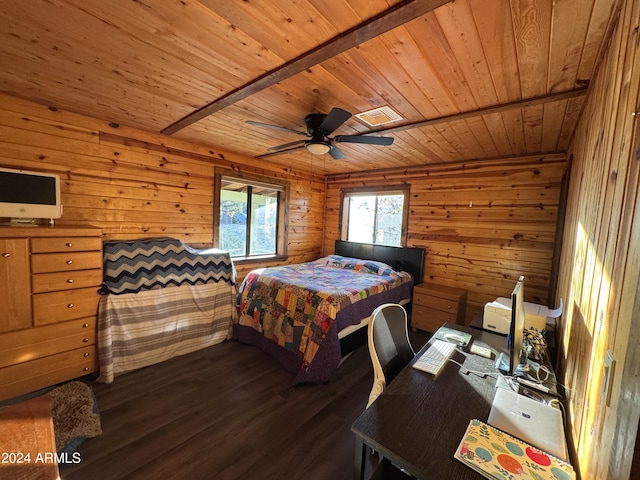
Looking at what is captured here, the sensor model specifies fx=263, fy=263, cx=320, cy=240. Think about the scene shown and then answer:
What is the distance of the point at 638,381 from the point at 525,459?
0.56 meters

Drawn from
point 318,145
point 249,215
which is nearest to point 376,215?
point 249,215

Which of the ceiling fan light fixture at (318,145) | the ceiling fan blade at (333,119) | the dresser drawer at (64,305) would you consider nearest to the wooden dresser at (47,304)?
the dresser drawer at (64,305)

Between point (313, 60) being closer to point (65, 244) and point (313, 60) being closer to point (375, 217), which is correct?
point (65, 244)

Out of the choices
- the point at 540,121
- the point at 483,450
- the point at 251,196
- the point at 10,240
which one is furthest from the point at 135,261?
the point at 540,121

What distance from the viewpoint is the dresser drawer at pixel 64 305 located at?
2088 mm

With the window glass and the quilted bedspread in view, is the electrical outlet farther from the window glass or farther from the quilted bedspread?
the window glass

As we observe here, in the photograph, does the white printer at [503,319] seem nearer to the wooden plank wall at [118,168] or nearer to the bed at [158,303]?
the bed at [158,303]

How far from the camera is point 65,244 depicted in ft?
7.09

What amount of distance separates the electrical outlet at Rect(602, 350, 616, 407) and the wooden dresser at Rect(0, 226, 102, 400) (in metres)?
3.16

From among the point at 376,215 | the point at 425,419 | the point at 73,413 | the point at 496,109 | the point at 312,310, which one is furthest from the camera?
the point at 376,215

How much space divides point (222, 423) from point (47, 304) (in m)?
1.70

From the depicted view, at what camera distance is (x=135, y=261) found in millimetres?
2656

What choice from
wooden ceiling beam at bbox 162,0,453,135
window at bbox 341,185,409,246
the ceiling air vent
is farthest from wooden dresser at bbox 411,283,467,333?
wooden ceiling beam at bbox 162,0,453,135

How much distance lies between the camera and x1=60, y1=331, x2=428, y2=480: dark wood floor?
5.23 ft
